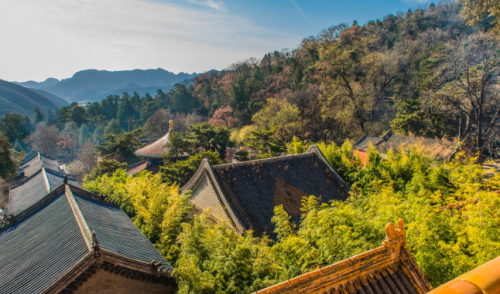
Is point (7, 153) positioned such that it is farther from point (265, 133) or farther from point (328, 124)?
point (328, 124)

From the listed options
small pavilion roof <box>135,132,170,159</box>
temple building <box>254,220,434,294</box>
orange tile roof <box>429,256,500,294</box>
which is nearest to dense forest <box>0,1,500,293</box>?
temple building <box>254,220,434,294</box>

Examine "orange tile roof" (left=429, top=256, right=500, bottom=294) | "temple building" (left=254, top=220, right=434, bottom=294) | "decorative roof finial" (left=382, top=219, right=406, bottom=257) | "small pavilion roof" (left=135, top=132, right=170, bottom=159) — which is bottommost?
"small pavilion roof" (left=135, top=132, right=170, bottom=159)

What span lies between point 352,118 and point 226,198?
75.0 feet

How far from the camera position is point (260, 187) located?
10.8m

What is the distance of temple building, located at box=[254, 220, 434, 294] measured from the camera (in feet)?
9.13

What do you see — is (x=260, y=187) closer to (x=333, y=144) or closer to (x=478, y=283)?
(x=333, y=144)

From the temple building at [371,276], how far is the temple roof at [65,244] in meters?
4.21

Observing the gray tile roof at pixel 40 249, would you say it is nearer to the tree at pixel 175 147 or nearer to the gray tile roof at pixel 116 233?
the gray tile roof at pixel 116 233

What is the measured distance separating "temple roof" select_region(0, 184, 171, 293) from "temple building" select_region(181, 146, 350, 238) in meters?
2.97

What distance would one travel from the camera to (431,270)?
504 centimetres

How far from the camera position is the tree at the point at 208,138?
76.2 ft

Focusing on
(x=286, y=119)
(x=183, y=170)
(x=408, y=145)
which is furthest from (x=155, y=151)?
(x=408, y=145)

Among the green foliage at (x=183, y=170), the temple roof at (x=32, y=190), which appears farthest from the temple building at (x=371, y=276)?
the temple roof at (x=32, y=190)

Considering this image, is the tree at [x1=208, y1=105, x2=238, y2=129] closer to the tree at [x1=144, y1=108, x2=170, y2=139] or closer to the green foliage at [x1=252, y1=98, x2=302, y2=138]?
the tree at [x1=144, y1=108, x2=170, y2=139]
